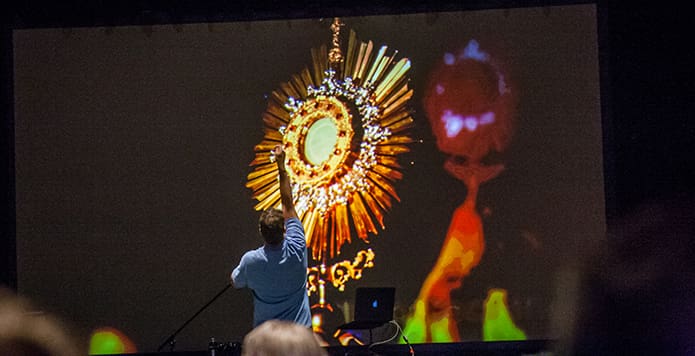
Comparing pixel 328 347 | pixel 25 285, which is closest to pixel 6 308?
pixel 328 347

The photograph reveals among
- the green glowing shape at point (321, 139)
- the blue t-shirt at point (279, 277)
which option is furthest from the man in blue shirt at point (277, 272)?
the green glowing shape at point (321, 139)

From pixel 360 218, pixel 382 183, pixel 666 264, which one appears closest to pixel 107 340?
pixel 360 218

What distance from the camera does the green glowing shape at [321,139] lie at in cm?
652

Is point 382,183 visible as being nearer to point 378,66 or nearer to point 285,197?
point 378,66

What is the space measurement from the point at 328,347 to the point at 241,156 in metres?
1.48

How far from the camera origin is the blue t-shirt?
3.92 metres

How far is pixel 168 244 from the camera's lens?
21.1 feet

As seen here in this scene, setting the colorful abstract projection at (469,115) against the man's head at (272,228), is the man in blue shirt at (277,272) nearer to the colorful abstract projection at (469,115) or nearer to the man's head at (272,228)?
the man's head at (272,228)

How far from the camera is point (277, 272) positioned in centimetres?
392

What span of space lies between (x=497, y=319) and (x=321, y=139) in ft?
5.79

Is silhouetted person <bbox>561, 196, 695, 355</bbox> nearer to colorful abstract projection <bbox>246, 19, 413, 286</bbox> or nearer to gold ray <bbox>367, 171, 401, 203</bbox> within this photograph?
gold ray <bbox>367, 171, 401, 203</bbox>

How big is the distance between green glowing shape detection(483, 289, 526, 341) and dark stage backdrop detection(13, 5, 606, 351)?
1.8 inches

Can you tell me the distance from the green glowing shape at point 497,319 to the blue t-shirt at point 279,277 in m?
2.51

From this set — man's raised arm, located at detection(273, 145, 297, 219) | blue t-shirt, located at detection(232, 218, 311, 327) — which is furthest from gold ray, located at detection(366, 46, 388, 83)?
blue t-shirt, located at detection(232, 218, 311, 327)
